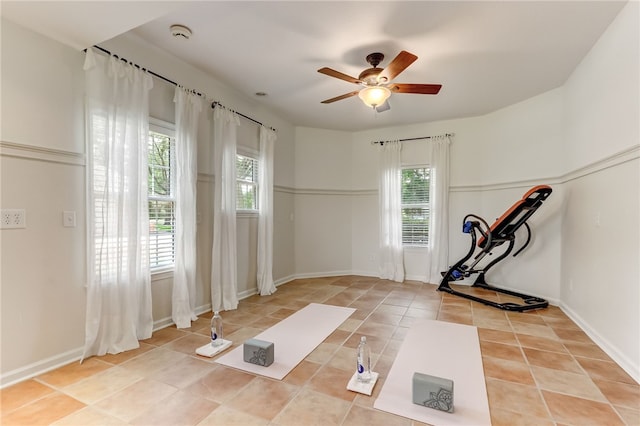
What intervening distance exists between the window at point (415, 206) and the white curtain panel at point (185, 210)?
384cm

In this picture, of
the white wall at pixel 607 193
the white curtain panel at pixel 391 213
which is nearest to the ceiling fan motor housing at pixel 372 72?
the white wall at pixel 607 193

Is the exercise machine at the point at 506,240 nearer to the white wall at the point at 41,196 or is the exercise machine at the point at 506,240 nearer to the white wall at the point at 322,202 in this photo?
the white wall at the point at 322,202

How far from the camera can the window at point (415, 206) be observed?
5.47m

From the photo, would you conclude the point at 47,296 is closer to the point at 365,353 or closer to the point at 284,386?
the point at 284,386

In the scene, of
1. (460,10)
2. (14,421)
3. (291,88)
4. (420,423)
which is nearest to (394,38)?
(460,10)

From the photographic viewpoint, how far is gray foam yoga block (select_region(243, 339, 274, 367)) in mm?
2352

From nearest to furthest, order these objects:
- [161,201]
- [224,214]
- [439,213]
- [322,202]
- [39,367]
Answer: [39,367] < [161,201] < [224,214] < [439,213] < [322,202]

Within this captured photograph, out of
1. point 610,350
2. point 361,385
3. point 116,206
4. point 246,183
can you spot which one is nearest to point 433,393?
point 361,385

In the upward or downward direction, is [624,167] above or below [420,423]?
above

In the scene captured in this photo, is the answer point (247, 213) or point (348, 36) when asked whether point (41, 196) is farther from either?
point (348, 36)

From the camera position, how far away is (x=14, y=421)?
172cm

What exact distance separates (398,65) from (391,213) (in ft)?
10.6

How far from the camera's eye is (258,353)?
7.77 ft

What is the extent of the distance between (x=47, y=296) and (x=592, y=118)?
5414 mm
